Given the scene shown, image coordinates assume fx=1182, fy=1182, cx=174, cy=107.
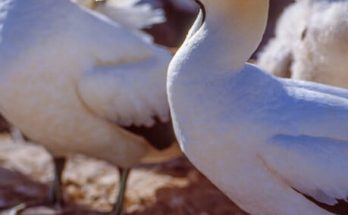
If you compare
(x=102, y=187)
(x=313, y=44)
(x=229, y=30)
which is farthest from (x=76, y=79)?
(x=229, y=30)

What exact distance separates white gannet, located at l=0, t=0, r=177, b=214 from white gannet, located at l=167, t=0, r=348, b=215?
111 centimetres

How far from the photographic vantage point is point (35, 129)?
12.8 feet

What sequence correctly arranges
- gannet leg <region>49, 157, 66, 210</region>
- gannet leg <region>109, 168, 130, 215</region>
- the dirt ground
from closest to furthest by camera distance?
gannet leg <region>109, 168, 130, 215</region>
gannet leg <region>49, 157, 66, 210</region>
the dirt ground

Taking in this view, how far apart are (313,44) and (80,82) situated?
0.78 metres

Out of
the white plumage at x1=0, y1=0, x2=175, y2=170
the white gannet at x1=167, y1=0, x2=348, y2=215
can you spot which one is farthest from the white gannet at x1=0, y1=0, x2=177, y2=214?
the white gannet at x1=167, y1=0, x2=348, y2=215

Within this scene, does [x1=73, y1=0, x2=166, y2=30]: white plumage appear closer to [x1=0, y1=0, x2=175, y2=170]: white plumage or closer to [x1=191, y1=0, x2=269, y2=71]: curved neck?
[x1=0, y1=0, x2=175, y2=170]: white plumage

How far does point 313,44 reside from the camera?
389 centimetres

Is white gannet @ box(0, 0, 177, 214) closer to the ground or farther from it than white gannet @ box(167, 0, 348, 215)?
closer to the ground

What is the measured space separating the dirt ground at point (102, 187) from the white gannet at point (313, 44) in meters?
0.61

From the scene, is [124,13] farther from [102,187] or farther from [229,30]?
[229,30]

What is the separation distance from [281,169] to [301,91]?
9.0 inches

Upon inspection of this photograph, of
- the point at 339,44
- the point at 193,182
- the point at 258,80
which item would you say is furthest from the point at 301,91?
the point at 193,182

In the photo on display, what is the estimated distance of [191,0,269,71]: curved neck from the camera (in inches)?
108

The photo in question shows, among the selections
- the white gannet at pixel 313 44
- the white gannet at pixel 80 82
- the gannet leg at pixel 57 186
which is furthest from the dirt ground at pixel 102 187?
the white gannet at pixel 313 44
